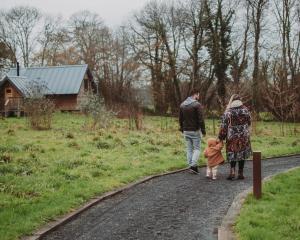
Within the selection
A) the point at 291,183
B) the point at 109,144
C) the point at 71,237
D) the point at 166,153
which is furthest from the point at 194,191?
the point at 109,144

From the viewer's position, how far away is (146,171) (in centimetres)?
1209

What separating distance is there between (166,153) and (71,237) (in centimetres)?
922

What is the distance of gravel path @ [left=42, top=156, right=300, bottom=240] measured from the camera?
675 centimetres

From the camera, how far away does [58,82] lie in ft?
158

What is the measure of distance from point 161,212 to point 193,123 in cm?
420

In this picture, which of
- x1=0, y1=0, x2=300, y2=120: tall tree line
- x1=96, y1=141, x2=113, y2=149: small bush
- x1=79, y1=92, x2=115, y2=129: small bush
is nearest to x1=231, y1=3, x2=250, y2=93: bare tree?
x1=0, y1=0, x2=300, y2=120: tall tree line

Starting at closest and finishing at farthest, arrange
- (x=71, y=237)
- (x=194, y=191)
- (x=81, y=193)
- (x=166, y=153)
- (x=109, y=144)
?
(x=71, y=237) → (x=81, y=193) → (x=194, y=191) → (x=166, y=153) → (x=109, y=144)

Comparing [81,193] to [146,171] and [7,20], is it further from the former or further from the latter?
[7,20]

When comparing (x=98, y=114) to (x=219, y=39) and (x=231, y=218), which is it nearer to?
(x=231, y=218)

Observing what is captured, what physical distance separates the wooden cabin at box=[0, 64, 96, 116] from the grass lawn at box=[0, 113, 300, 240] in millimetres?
25700

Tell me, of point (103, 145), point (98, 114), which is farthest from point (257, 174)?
point (98, 114)

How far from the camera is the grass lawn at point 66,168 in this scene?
776 centimetres

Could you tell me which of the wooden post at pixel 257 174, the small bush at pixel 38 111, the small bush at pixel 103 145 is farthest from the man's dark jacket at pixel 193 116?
the small bush at pixel 38 111

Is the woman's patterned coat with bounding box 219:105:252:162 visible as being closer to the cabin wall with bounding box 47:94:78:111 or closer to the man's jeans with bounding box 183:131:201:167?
the man's jeans with bounding box 183:131:201:167
